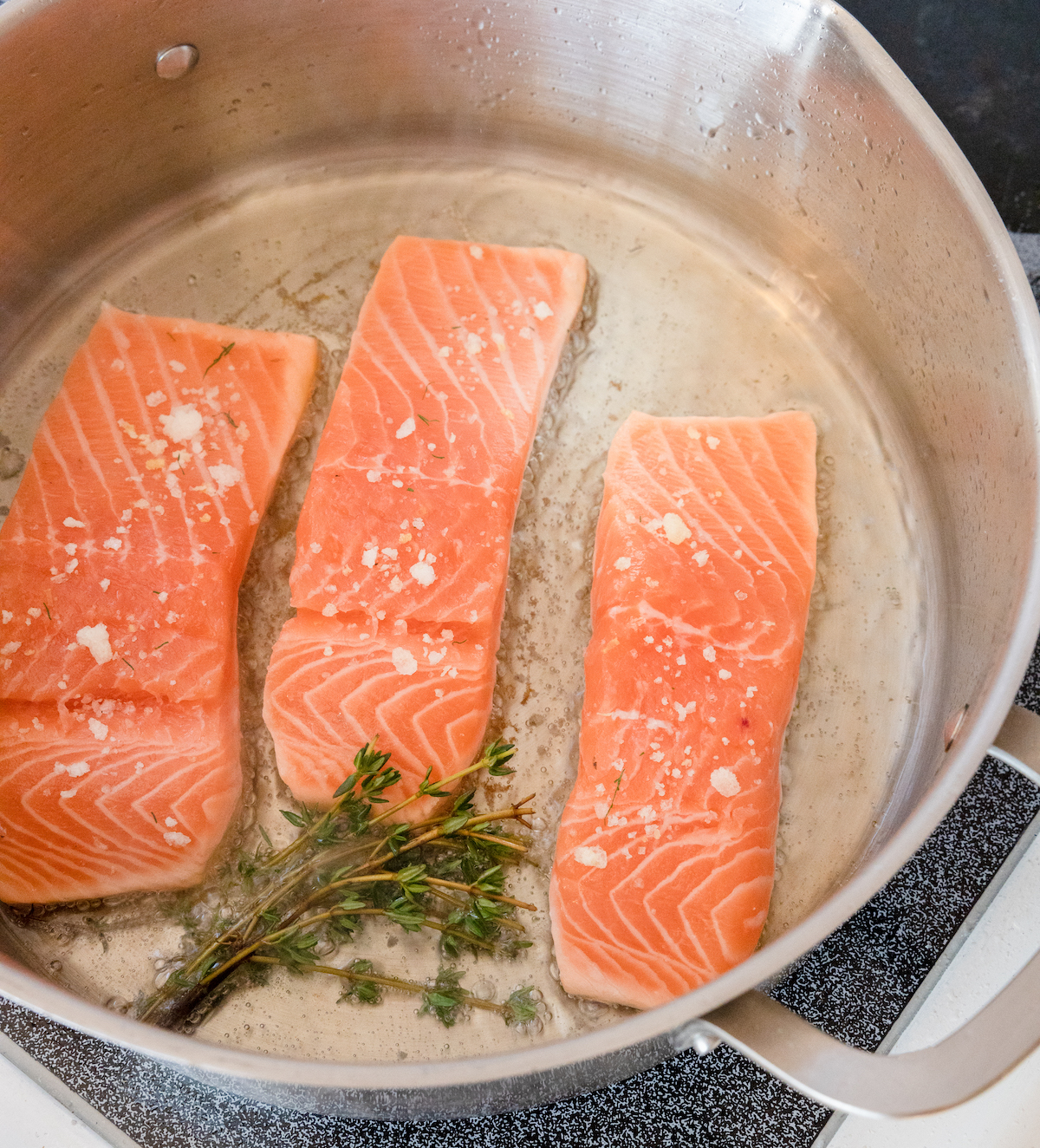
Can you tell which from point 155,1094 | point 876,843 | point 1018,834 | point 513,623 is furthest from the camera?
point 513,623

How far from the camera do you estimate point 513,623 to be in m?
1.80

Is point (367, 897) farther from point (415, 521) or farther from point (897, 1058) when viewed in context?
point (897, 1058)

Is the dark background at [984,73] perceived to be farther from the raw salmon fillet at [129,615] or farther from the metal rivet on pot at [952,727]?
the raw salmon fillet at [129,615]

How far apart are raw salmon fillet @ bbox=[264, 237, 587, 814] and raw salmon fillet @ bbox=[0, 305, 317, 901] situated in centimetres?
13

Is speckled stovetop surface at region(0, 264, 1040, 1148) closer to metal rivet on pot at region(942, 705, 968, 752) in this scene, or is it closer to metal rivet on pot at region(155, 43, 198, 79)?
metal rivet on pot at region(942, 705, 968, 752)

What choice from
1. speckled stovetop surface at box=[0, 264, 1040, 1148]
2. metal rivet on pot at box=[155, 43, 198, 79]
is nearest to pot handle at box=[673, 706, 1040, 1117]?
speckled stovetop surface at box=[0, 264, 1040, 1148]

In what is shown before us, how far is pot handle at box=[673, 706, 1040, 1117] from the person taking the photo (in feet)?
3.49

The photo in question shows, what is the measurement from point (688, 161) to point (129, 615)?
1463 mm

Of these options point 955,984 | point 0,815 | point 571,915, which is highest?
point 0,815

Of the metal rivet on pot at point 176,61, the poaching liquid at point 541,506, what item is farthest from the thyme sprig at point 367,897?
the metal rivet on pot at point 176,61

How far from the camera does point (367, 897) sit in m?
1.60

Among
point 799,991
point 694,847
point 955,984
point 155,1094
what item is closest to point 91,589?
point 155,1094

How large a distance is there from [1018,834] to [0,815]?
5.66 ft

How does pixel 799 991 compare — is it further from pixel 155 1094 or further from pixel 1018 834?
pixel 155 1094
